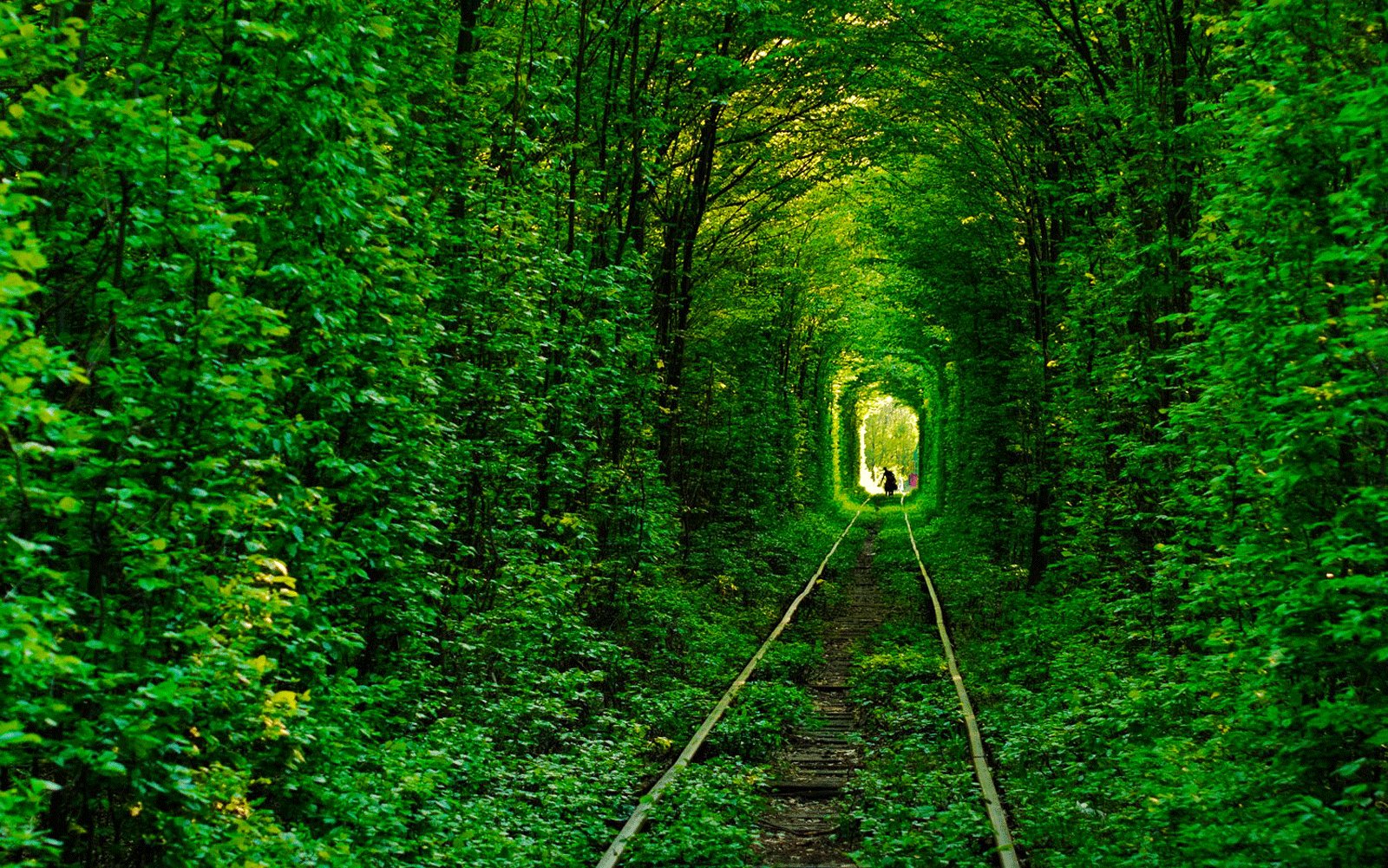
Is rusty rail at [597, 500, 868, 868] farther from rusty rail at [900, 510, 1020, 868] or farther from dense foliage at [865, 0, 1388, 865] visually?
dense foliage at [865, 0, 1388, 865]

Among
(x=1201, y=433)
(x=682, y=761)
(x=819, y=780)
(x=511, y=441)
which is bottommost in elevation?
(x=819, y=780)

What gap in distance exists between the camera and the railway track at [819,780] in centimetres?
621

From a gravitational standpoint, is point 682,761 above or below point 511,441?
below

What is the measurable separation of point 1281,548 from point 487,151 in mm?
7565

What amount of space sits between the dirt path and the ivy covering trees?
380 millimetres

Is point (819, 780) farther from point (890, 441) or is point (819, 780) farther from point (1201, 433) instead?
point (890, 441)

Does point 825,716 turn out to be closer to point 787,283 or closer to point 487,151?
point 487,151

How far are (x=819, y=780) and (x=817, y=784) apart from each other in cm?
19

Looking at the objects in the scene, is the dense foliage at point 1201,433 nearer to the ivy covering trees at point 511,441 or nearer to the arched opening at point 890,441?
the ivy covering trees at point 511,441

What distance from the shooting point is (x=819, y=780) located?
7.95m

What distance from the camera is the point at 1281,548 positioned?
17.7ft

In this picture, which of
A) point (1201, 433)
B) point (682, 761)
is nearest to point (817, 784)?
point (682, 761)

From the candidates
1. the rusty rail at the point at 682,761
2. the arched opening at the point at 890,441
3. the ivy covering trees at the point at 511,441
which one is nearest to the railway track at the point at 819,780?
the rusty rail at the point at 682,761

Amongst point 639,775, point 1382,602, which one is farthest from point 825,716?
point 1382,602
